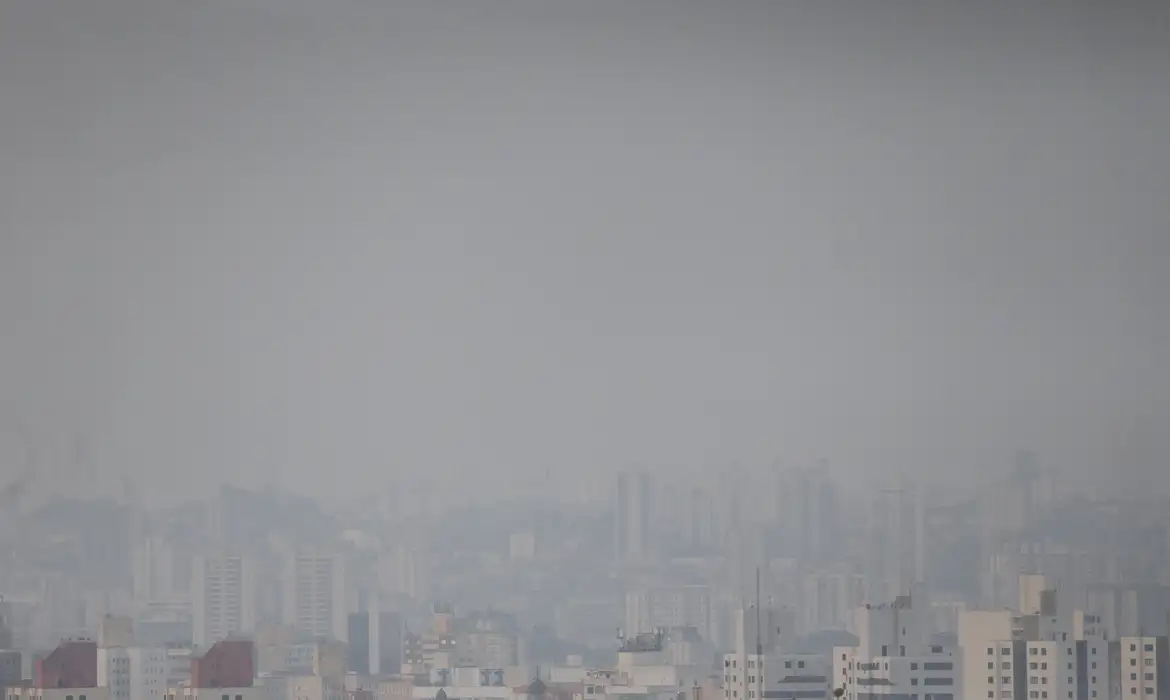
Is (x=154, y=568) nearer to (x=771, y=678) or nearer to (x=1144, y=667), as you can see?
(x=771, y=678)

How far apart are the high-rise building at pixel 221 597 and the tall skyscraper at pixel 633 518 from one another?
854 millimetres

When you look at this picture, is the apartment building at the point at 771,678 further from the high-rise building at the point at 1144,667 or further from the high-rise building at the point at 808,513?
the high-rise building at the point at 1144,667

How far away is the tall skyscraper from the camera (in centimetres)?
489

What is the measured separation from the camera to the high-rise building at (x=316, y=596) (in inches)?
186

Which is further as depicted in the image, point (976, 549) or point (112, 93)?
point (976, 549)

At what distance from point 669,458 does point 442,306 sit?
646mm

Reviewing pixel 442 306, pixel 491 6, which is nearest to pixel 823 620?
pixel 442 306

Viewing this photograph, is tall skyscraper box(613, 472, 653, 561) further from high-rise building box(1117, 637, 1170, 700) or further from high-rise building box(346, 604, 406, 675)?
high-rise building box(1117, 637, 1170, 700)

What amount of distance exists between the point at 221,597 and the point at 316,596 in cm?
21

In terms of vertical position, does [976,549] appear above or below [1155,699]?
above

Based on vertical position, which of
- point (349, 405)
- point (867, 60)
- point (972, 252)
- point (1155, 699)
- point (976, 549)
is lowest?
point (1155, 699)

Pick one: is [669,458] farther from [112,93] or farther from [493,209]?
[112,93]

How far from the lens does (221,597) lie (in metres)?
4.71

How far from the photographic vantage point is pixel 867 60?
5.14m
